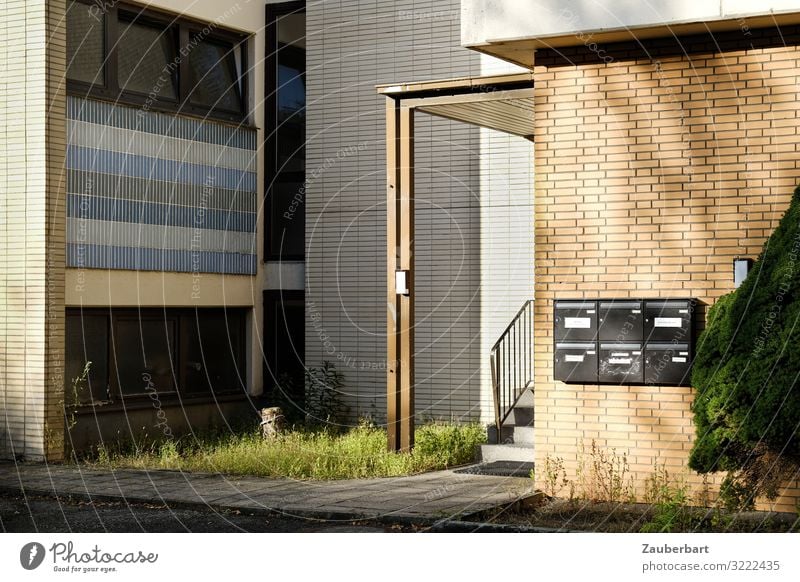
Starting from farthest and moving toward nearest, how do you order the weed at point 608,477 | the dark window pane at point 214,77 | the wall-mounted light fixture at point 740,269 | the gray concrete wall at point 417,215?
the dark window pane at point 214,77 → the gray concrete wall at point 417,215 → the weed at point 608,477 → the wall-mounted light fixture at point 740,269

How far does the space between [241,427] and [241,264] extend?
2.57 m

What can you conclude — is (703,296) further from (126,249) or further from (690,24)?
(126,249)

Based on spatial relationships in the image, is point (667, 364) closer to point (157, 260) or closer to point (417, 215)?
point (417, 215)

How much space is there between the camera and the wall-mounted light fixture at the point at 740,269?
1012 cm

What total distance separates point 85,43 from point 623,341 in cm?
854

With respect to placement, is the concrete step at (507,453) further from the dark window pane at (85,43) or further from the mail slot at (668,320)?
the dark window pane at (85,43)

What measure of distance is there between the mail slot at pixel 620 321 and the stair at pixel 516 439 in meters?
3.05

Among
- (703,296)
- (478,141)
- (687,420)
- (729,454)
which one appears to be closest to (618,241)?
(703,296)

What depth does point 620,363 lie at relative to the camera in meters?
10.7

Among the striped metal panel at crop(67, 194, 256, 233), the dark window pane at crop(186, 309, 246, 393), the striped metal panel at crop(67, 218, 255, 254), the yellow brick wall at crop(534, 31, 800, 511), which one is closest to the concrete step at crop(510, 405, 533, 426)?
the yellow brick wall at crop(534, 31, 800, 511)

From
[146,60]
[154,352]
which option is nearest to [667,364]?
[154,352]

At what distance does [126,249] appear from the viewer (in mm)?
15898

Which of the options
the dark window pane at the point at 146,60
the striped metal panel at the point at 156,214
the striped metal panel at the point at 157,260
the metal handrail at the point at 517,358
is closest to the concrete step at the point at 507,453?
the metal handrail at the point at 517,358

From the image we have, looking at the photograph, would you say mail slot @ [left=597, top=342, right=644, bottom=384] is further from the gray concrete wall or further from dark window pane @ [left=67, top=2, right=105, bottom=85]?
dark window pane @ [left=67, top=2, right=105, bottom=85]
